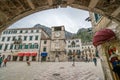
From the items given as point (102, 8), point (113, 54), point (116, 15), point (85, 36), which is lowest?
point (113, 54)

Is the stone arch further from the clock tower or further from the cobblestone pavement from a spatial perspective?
the clock tower

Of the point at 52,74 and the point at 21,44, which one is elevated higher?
the point at 21,44

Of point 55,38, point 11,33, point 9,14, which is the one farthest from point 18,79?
point 11,33

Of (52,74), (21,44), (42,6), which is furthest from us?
(21,44)

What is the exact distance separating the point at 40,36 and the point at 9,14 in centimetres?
3597

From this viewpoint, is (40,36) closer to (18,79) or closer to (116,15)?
(18,79)

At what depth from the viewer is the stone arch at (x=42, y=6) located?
Answer: 10.1 feet

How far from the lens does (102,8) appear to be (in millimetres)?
3408

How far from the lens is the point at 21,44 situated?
3828cm

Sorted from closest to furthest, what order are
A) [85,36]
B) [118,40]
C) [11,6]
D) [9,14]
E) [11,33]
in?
[11,6] < [9,14] < [118,40] < [11,33] < [85,36]

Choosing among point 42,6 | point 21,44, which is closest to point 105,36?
point 42,6

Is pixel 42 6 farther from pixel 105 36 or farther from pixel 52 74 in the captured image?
pixel 52 74

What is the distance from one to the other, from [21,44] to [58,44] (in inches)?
560

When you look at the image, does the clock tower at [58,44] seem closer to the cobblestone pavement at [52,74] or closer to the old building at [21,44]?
the old building at [21,44]
